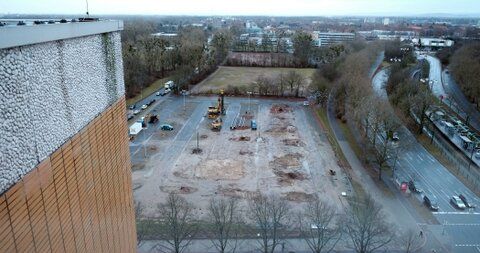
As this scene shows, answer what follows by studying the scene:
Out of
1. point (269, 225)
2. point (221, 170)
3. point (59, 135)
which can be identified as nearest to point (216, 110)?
point (221, 170)

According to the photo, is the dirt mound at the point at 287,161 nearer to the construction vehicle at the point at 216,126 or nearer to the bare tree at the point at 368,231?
the construction vehicle at the point at 216,126

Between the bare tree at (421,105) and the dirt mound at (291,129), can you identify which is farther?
the dirt mound at (291,129)

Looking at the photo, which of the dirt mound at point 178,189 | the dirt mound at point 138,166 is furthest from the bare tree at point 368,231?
the dirt mound at point 138,166

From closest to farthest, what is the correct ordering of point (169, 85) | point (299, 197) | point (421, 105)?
point (299, 197) → point (421, 105) → point (169, 85)

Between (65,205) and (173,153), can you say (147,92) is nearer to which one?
(173,153)

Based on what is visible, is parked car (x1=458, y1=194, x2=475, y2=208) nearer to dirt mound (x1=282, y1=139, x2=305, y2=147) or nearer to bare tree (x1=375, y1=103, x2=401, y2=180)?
bare tree (x1=375, y1=103, x2=401, y2=180)

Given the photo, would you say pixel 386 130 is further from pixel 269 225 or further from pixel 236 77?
pixel 236 77
